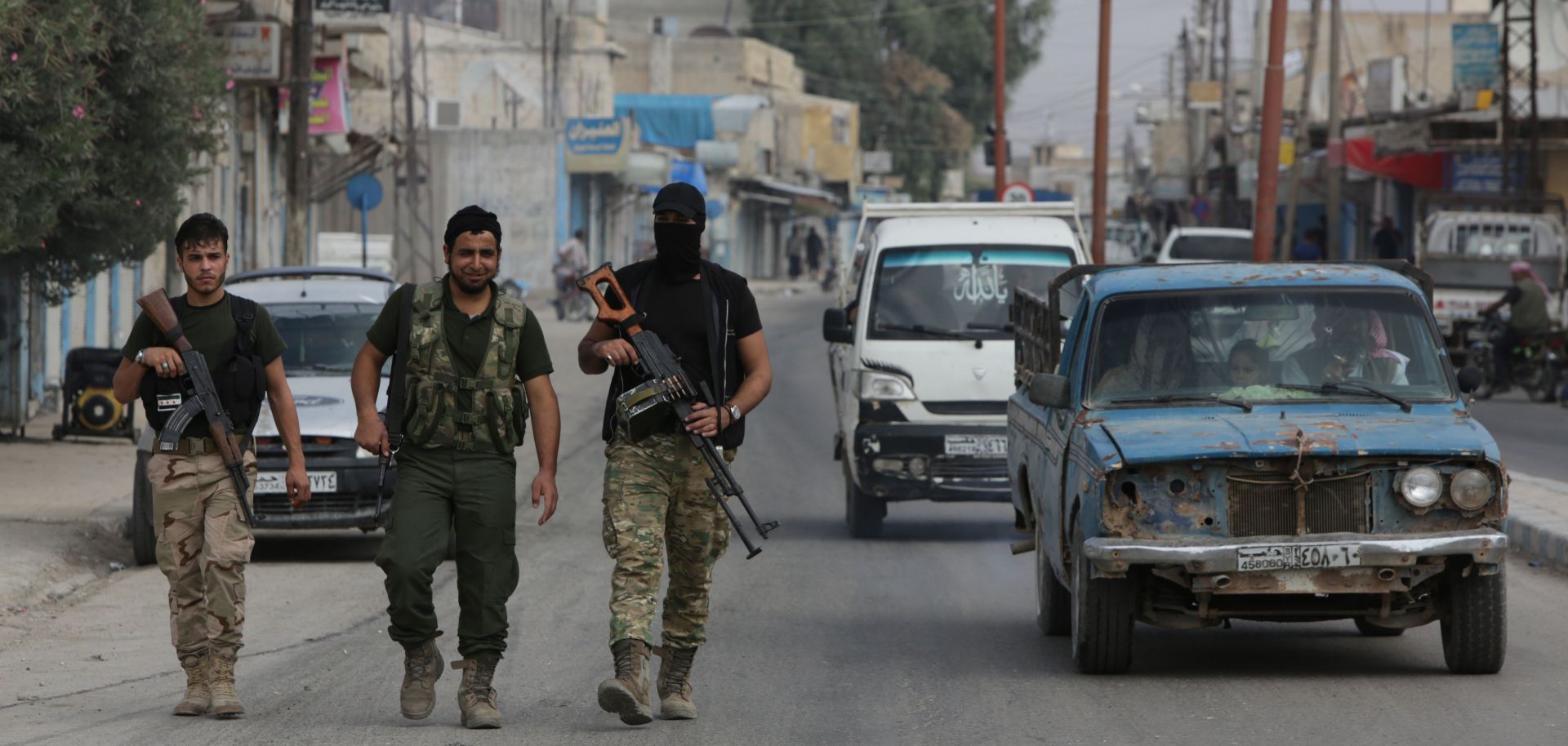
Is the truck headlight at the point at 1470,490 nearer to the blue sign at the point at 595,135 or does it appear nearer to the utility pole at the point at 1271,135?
the utility pole at the point at 1271,135

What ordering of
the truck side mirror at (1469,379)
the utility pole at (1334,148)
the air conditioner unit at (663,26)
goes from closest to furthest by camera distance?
the truck side mirror at (1469,379)
the utility pole at (1334,148)
the air conditioner unit at (663,26)

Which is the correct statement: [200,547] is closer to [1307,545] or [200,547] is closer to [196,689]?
[196,689]

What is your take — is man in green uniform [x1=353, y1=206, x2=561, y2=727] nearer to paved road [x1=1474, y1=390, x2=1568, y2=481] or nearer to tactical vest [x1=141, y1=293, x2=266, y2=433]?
tactical vest [x1=141, y1=293, x2=266, y2=433]

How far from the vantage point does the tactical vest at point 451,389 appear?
21.9 feet

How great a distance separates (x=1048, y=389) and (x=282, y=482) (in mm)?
5324

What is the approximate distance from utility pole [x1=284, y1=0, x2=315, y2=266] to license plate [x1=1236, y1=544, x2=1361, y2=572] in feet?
57.9

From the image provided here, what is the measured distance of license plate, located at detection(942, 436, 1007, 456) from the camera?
42.5 feet

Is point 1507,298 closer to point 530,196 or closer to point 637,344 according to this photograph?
point 637,344

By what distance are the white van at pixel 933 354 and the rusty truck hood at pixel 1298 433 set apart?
488 cm

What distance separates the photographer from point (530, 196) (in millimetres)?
51125

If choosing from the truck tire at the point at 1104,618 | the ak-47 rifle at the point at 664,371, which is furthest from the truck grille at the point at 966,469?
the ak-47 rifle at the point at 664,371

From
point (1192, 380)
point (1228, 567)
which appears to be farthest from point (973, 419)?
point (1228, 567)

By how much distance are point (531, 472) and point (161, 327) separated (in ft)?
34.6

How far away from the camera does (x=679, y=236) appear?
687cm
